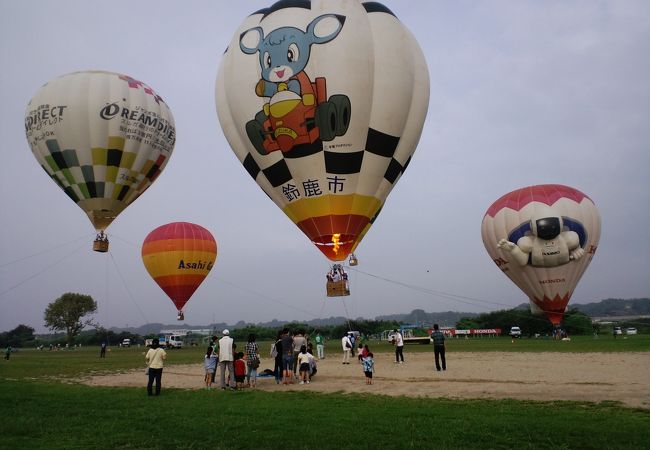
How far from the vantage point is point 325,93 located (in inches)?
586

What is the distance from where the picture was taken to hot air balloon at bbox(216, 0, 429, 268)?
14.9 metres

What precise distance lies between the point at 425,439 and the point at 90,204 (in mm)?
21623

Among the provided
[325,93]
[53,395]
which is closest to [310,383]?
[53,395]

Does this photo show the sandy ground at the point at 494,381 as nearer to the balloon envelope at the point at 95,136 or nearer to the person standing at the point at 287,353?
the person standing at the point at 287,353

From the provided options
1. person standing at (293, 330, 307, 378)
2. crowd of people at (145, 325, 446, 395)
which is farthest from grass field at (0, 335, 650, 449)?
person standing at (293, 330, 307, 378)

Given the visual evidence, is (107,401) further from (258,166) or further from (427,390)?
(258,166)

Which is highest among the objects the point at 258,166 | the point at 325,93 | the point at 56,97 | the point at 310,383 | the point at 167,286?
the point at 56,97

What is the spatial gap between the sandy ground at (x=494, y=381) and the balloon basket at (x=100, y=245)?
8.64m

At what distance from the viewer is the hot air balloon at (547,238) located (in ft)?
96.1

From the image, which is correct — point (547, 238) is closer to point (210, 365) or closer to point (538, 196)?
point (538, 196)

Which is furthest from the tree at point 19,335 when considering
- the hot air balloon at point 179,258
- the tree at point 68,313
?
the hot air balloon at point 179,258

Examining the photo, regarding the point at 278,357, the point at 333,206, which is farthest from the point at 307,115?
the point at 278,357

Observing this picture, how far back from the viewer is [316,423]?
720cm

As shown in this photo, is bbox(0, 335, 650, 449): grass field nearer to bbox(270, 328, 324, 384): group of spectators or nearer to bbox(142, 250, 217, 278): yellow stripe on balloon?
bbox(270, 328, 324, 384): group of spectators
